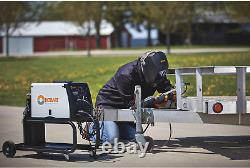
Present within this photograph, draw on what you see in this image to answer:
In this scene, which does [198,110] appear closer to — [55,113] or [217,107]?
[217,107]

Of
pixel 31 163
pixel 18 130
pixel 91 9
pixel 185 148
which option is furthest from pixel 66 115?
pixel 91 9

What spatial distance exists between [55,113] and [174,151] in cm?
170

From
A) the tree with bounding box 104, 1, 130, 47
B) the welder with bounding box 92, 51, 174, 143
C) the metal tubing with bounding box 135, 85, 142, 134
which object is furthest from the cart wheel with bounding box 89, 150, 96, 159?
the tree with bounding box 104, 1, 130, 47

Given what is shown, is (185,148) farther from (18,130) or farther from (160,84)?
(18,130)

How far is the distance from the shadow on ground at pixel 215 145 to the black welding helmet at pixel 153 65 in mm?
1031

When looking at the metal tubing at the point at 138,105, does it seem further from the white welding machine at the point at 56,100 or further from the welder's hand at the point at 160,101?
the white welding machine at the point at 56,100

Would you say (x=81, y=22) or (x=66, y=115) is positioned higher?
(x=81, y=22)

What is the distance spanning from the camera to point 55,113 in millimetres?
6844

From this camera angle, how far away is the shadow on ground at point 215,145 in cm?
732

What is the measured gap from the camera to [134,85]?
729 cm

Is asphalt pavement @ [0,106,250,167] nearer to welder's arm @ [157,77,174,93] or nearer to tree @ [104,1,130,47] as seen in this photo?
welder's arm @ [157,77,174,93]

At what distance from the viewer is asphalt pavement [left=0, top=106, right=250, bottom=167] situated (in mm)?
6684

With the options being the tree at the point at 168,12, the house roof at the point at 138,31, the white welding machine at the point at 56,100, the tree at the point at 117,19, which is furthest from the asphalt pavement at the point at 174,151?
the house roof at the point at 138,31

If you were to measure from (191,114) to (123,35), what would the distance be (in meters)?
53.7
